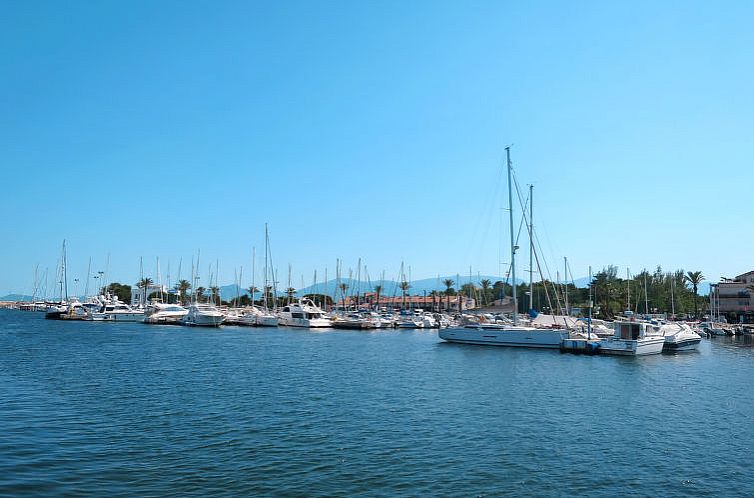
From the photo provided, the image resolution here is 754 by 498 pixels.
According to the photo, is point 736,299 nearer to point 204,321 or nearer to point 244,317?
point 244,317

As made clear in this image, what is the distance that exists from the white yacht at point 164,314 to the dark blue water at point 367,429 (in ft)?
207

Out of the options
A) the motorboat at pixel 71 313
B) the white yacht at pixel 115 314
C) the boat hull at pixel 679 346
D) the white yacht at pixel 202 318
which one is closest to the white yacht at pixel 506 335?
the boat hull at pixel 679 346

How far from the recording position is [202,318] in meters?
104

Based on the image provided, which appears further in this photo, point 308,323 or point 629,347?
point 308,323

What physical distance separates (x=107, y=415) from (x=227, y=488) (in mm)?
12445

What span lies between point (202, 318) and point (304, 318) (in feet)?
62.8

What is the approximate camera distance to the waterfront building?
118938 mm

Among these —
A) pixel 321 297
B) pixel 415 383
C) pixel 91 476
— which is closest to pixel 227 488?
pixel 91 476

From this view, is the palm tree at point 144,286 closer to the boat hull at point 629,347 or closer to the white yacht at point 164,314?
the white yacht at point 164,314

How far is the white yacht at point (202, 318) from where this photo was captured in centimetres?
10350

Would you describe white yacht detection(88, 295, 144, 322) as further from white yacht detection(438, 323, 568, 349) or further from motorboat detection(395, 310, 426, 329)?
white yacht detection(438, 323, 568, 349)

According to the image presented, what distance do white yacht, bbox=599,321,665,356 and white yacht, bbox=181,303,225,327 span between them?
231 ft

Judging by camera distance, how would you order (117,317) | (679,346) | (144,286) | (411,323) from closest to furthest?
(679,346) → (411,323) → (117,317) → (144,286)

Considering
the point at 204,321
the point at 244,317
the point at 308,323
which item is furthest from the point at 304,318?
the point at 204,321
